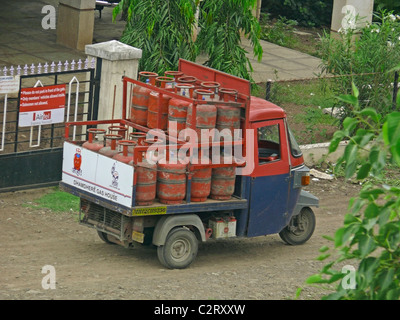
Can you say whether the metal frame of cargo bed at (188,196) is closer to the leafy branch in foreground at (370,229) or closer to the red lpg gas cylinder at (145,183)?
the red lpg gas cylinder at (145,183)

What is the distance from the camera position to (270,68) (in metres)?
22.1

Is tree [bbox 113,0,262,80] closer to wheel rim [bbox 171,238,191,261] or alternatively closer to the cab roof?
the cab roof

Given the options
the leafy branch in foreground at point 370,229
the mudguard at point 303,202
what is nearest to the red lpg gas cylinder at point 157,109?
the mudguard at point 303,202

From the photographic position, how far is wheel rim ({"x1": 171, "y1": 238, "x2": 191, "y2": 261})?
1072 cm

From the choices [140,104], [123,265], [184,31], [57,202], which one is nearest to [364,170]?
[123,265]

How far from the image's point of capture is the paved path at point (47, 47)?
20.5 meters

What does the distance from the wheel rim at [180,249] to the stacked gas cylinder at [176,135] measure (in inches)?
21.4

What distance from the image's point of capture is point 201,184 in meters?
10.7

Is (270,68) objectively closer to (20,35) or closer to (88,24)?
(88,24)

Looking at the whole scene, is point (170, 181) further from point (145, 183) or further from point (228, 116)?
point (228, 116)

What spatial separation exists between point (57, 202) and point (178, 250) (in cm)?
323
